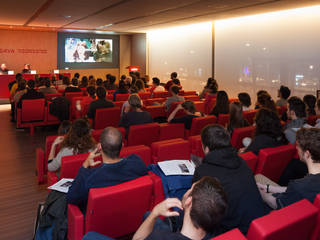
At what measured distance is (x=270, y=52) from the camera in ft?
33.1

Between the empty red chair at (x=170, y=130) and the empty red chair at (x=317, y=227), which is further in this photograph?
the empty red chair at (x=170, y=130)

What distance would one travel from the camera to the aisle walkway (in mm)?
3327

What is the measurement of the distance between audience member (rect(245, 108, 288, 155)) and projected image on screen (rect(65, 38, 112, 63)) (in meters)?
15.6

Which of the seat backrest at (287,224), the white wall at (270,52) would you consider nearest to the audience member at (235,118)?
the seat backrest at (287,224)

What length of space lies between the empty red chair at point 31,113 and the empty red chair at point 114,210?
18.2 feet

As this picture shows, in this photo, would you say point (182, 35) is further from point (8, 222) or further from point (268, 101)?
point (8, 222)

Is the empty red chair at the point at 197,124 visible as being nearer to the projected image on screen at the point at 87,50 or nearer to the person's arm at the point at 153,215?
the person's arm at the point at 153,215

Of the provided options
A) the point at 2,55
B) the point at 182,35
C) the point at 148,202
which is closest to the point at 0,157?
the point at 148,202

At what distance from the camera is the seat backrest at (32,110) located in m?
7.25

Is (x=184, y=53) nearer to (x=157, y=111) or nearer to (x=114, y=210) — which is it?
(x=157, y=111)

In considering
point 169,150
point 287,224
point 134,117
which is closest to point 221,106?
point 134,117

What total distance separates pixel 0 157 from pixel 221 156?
16.5 ft

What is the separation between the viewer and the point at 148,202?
97.3 inches

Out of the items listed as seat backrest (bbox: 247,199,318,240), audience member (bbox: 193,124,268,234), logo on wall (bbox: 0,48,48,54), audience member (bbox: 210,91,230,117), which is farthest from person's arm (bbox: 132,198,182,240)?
logo on wall (bbox: 0,48,48,54)
